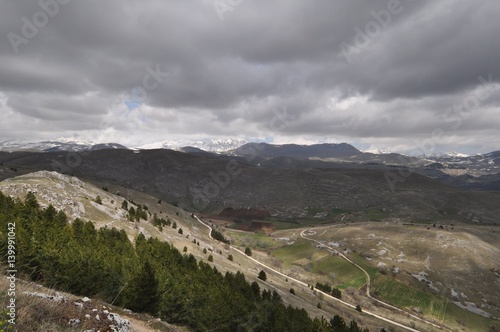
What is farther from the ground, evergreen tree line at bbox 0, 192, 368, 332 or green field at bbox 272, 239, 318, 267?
evergreen tree line at bbox 0, 192, 368, 332

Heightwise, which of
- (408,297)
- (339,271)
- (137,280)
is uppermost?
(137,280)

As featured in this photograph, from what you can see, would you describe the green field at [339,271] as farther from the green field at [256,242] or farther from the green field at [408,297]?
the green field at [256,242]

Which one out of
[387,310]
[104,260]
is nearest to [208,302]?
[104,260]

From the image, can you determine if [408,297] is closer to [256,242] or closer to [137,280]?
[256,242]

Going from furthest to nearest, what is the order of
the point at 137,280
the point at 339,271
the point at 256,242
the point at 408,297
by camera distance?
1. the point at 256,242
2. the point at 339,271
3. the point at 408,297
4. the point at 137,280

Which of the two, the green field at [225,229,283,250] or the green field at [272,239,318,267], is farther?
the green field at [225,229,283,250]

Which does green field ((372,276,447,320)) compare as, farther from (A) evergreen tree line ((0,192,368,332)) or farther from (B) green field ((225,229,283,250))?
(A) evergreen tree line ((0,192,368,332))

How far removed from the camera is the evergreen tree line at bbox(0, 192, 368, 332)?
26906mm

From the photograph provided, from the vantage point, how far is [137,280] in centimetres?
2972

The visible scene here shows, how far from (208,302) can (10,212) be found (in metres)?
34.1

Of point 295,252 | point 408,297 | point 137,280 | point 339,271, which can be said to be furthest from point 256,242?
point 137,280

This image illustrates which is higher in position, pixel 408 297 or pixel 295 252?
pixel 295 252

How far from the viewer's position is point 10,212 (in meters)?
44.3

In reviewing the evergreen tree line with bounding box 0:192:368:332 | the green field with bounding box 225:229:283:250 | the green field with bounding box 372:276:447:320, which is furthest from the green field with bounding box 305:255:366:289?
the evergreen tree line with bounding box 0:192:368:332
